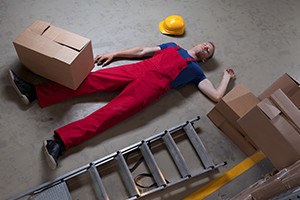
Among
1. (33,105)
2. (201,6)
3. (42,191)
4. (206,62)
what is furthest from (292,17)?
(42,191)

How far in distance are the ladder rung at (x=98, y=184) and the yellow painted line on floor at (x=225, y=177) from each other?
2.25 feet

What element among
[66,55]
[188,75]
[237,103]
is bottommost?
[237,103]

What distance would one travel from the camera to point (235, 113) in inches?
110

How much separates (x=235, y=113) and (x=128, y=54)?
123cm

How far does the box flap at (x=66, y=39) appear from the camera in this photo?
8.87ft

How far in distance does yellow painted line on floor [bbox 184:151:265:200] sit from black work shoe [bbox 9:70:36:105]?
5.27ft

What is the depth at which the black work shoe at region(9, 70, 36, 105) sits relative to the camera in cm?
281

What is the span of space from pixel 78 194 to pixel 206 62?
1.94 metres

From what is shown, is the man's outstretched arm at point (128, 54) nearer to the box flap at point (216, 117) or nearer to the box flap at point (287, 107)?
the box flap at point (216, 117)

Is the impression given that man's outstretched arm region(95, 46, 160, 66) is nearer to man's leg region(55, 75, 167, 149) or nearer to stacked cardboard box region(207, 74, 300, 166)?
man's leg region(55, 75, 167, 149)

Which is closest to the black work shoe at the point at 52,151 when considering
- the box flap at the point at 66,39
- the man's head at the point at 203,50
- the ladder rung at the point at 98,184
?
the ladder rung at the point at 98,184

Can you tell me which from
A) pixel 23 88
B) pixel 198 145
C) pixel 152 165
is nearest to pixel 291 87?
pixel 198 145

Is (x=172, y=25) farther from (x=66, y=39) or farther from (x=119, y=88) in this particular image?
(x=66, y=39)

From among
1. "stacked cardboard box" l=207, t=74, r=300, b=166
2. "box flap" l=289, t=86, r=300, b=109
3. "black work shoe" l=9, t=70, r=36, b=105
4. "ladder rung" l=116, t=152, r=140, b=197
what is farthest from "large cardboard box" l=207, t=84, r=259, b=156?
"black work shoe" l=9, t=70, r=36, b=105
